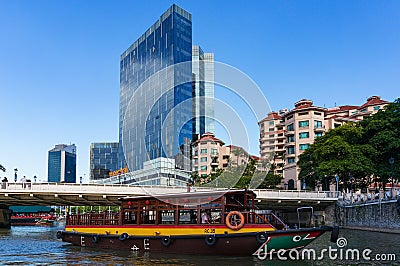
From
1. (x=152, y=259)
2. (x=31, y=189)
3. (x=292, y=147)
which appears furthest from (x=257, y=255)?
(x=292, y=147)

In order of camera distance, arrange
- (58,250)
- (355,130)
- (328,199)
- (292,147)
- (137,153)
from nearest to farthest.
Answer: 1. (58,250)
2. (328,199)
3. (355,130)
4. (137,153)
5. (292,147)

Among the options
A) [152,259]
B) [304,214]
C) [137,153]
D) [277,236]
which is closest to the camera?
[277,236]

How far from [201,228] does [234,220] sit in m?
1.60

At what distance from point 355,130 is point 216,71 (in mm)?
34431

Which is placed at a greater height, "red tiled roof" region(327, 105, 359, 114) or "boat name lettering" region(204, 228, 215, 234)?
"red tiled roof" region(327, 105, 359, 114)

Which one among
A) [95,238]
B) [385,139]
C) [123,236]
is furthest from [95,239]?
[385,139]

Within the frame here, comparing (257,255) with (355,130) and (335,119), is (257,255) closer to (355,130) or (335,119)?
(355,130)

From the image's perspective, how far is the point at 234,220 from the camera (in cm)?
1995

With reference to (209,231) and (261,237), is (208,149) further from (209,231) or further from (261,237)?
(261,237)

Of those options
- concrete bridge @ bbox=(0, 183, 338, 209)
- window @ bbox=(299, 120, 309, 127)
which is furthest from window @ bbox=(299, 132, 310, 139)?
concrete bridge @ bbox=(0, 183, 338, 209)

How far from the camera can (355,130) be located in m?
52.8

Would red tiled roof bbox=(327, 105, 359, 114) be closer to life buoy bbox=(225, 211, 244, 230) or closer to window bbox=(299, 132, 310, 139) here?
window bbox=(299, 132, 310, 139)

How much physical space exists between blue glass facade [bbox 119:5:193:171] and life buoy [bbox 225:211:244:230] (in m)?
23.3

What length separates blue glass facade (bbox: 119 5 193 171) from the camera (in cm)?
5034
